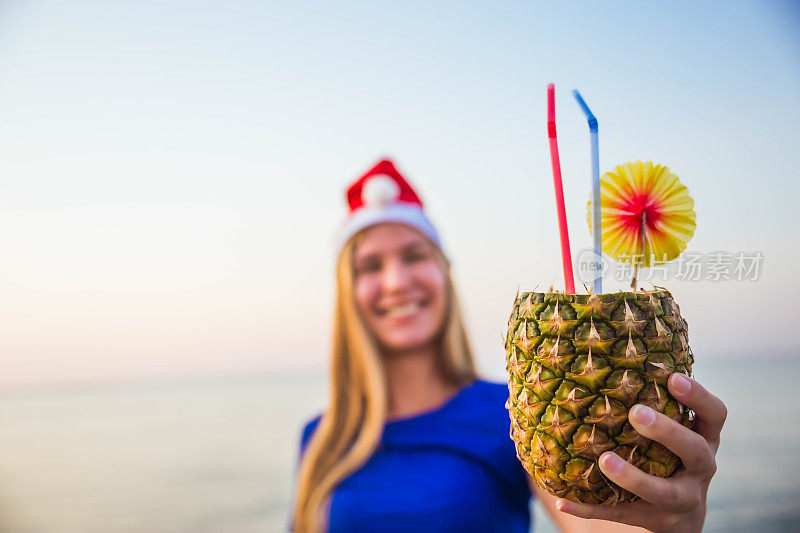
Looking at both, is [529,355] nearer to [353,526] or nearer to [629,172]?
[629,172]

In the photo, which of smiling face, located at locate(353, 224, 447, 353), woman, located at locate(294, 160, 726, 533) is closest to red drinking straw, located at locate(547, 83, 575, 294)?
woman, located at locate(294, 160, 726, 533)

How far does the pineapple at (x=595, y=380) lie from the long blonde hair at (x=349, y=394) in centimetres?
143

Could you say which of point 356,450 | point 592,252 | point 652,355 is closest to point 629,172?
point 592,252

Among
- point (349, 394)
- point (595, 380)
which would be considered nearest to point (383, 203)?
point (349, 394)

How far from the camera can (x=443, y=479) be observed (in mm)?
2217

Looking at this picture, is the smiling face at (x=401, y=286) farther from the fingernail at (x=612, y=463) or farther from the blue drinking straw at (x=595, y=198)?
the fingernail at (x=612, y=463)

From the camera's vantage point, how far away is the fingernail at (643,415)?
0.95 m

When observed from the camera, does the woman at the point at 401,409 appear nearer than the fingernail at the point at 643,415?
No

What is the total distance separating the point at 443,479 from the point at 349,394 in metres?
0.58

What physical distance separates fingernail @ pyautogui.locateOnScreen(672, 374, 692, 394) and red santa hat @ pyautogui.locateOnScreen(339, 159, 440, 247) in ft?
5.12

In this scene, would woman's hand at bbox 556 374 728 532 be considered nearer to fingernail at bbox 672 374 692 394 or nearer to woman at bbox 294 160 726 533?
fingernail at bbox 672 374 692 394

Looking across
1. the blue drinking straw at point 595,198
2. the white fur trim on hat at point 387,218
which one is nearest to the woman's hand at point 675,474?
the blue drinking straw at point 595,198

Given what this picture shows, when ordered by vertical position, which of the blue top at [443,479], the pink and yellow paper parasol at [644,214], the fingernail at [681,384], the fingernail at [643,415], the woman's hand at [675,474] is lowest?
the blue top at [443,479]

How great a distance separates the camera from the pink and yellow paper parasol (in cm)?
109
